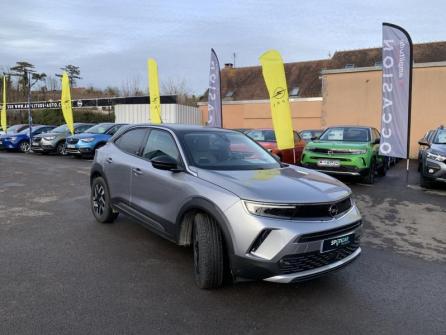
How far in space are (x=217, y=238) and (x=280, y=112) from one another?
341 inches

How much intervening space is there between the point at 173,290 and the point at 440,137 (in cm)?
907

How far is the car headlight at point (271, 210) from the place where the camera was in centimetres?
328

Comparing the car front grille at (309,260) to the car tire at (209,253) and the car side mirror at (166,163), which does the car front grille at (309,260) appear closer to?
the car tire at (209,253)

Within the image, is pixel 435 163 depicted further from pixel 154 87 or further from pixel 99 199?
pixel 154 87

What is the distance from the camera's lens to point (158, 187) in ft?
14.4

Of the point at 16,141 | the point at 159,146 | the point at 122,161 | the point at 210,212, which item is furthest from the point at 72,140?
the point at 210,212

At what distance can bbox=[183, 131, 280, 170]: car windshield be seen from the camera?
13.9 feet

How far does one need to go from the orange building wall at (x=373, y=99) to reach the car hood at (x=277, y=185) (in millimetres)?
18577

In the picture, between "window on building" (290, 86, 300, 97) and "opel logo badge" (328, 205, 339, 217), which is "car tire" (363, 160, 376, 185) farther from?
"window on building" (290, 86, 300, 97)

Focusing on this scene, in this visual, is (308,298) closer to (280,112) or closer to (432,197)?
(432,197)

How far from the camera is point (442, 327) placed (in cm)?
316

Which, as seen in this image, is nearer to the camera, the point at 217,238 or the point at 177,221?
the point at 217,238

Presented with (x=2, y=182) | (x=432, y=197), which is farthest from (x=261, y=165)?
(x=2, y=182)

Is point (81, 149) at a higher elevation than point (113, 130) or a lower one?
lower
